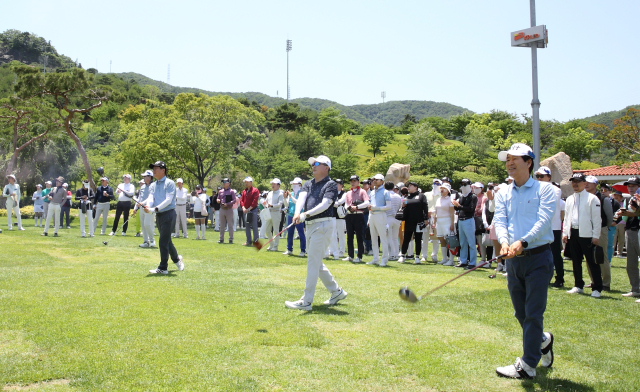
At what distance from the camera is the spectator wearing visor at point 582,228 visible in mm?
8984

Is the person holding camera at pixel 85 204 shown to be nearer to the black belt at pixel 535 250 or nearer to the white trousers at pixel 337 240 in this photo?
the white trousers at pixel 337 240

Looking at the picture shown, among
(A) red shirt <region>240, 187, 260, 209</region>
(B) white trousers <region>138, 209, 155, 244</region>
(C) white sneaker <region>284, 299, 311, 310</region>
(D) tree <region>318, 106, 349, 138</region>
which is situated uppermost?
(D) tree <region>318, 106, 349, 138</region>

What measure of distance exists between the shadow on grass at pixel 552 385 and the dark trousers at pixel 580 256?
17.2 feet

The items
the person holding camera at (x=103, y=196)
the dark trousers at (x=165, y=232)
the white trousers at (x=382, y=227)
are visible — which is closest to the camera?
the dark trousers at (x=165, y=232)

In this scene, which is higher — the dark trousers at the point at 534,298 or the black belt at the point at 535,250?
the black belt at the point at 535,250

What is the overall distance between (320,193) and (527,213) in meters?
3.42

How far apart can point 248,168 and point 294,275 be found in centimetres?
2967

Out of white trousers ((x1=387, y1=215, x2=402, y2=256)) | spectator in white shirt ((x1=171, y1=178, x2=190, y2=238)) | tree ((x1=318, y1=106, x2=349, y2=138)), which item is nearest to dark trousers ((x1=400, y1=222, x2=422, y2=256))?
white trousers ((x1=387, y1=215, x2=402, y2=256))

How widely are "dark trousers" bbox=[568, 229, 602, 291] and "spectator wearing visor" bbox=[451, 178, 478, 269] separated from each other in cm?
355

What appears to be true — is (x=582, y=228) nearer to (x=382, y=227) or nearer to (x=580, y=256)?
(x=580, y=256)

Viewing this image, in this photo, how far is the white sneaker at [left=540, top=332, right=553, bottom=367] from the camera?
502 centimetres

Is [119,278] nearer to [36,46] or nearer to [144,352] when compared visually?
[144,352]

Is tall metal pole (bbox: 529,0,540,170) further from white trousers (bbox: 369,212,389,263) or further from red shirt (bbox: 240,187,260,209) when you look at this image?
red shirt (bbox: 240,187,260,209)

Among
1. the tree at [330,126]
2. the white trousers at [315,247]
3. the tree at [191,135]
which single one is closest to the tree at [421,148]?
the tree at [191,135]
